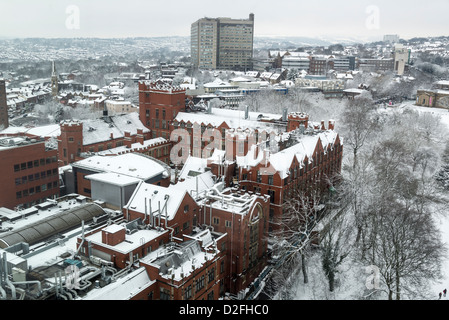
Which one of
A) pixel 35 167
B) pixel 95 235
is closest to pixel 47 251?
pixel 95 235

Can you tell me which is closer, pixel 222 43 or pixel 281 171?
pixel 281 171

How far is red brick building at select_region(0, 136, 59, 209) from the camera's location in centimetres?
2678

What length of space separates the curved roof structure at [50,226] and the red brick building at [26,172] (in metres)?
7.22

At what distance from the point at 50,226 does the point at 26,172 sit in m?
9.03

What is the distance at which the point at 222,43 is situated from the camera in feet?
379

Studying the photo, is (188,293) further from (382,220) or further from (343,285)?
(382,220)

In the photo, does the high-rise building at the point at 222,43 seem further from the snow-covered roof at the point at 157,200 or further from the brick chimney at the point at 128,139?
the snow-covered roof at the point at 157,200

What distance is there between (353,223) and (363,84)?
65.9 metres

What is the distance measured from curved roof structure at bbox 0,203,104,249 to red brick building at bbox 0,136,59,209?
284 inches

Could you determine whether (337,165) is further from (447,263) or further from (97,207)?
(97,207)

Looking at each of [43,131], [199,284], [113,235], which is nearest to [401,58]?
[43,131]

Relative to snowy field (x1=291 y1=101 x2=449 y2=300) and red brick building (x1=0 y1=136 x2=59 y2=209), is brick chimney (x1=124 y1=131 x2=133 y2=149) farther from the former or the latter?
snowy field (x1=291 y1=101 x2=449 y2=300)

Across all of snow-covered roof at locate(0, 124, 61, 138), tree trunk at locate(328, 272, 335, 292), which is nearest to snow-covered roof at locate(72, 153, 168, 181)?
snow-covered roof at locate(0, 124, 61, 138)

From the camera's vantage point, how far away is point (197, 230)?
74.0 ft
